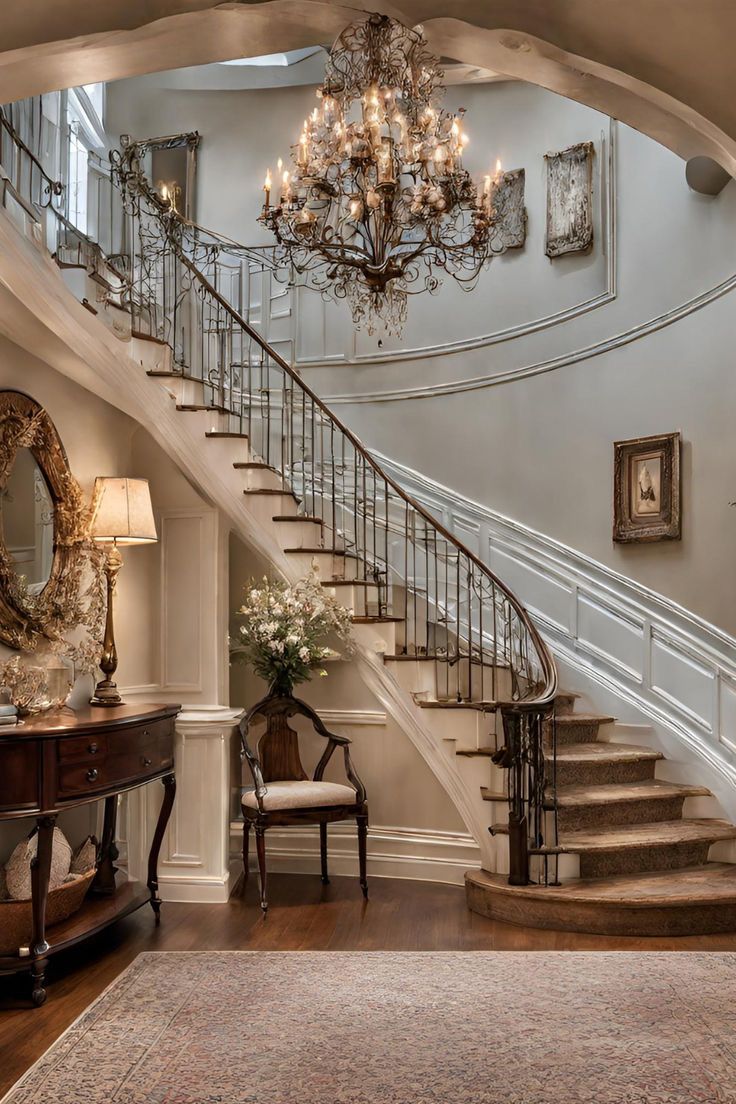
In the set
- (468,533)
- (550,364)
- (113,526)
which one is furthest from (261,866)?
(550,364)

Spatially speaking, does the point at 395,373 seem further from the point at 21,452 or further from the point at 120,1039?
the point at 120,1039

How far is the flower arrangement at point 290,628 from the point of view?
5758 mm

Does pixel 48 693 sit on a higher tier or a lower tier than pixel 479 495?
lower

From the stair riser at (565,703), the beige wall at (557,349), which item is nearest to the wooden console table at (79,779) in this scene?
the stair riser at (565,703)

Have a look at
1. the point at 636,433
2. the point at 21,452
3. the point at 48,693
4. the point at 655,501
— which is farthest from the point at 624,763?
the point at 21,452

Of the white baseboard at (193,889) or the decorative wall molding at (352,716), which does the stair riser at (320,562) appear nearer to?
the decorative wall molding at (352,716)

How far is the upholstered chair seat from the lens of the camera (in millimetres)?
5332

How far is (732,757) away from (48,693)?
3940 millimetres

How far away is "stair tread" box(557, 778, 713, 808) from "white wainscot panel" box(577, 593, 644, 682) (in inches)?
29.4

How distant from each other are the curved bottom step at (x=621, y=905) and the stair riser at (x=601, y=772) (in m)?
0.77

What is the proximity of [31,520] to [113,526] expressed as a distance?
0.40m

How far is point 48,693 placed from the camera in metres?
4.44

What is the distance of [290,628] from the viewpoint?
5770mm

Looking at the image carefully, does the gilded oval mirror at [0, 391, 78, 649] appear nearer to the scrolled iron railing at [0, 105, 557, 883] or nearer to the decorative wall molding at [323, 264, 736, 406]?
the scrolled iron railing at [0, 105, 557, 883]
